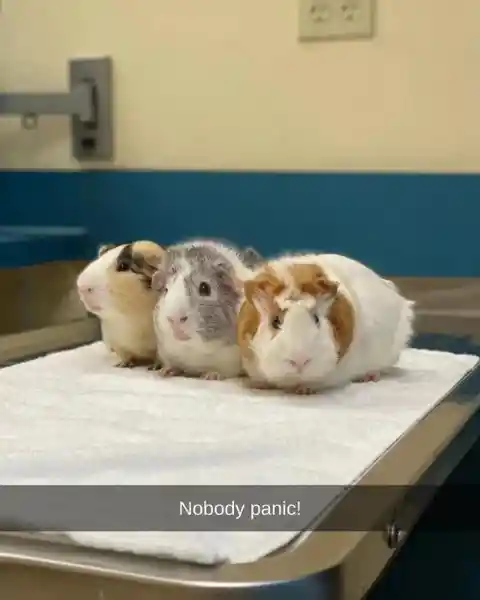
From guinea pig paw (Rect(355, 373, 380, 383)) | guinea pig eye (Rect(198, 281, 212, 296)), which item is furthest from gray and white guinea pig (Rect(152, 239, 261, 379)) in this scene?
guinea pig paw (Rect(355, 373, 380, 383))

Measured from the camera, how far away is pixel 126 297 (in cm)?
80

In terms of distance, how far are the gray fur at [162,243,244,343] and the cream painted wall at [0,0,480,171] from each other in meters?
0.35

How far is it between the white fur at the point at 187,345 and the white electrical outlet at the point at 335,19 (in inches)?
16.0

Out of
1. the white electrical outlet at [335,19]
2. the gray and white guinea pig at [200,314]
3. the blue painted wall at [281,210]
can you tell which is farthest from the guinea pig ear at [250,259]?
the white electrical outlet at [335,19]

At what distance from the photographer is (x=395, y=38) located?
102 centimetres

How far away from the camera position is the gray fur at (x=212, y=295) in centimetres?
75

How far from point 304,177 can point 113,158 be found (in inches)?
10.8

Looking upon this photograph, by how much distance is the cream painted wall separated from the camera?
101 cm

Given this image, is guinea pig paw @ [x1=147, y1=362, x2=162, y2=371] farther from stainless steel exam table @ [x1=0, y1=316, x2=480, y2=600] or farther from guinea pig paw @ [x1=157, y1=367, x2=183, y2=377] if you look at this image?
stainless steel exam table @ [x1=0, y1=316, x2=480, y2=600]

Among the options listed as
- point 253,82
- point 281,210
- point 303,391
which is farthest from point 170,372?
point 253,82

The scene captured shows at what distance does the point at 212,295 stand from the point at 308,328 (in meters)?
0.11

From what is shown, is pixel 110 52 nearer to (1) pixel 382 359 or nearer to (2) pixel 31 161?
(2) pixel 31 161

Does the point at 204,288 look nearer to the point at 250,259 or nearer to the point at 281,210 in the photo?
the point at 250,259

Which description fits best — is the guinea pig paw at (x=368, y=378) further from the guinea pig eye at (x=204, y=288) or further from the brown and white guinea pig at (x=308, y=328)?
the guinea pig eye at (x=204, y=288)
